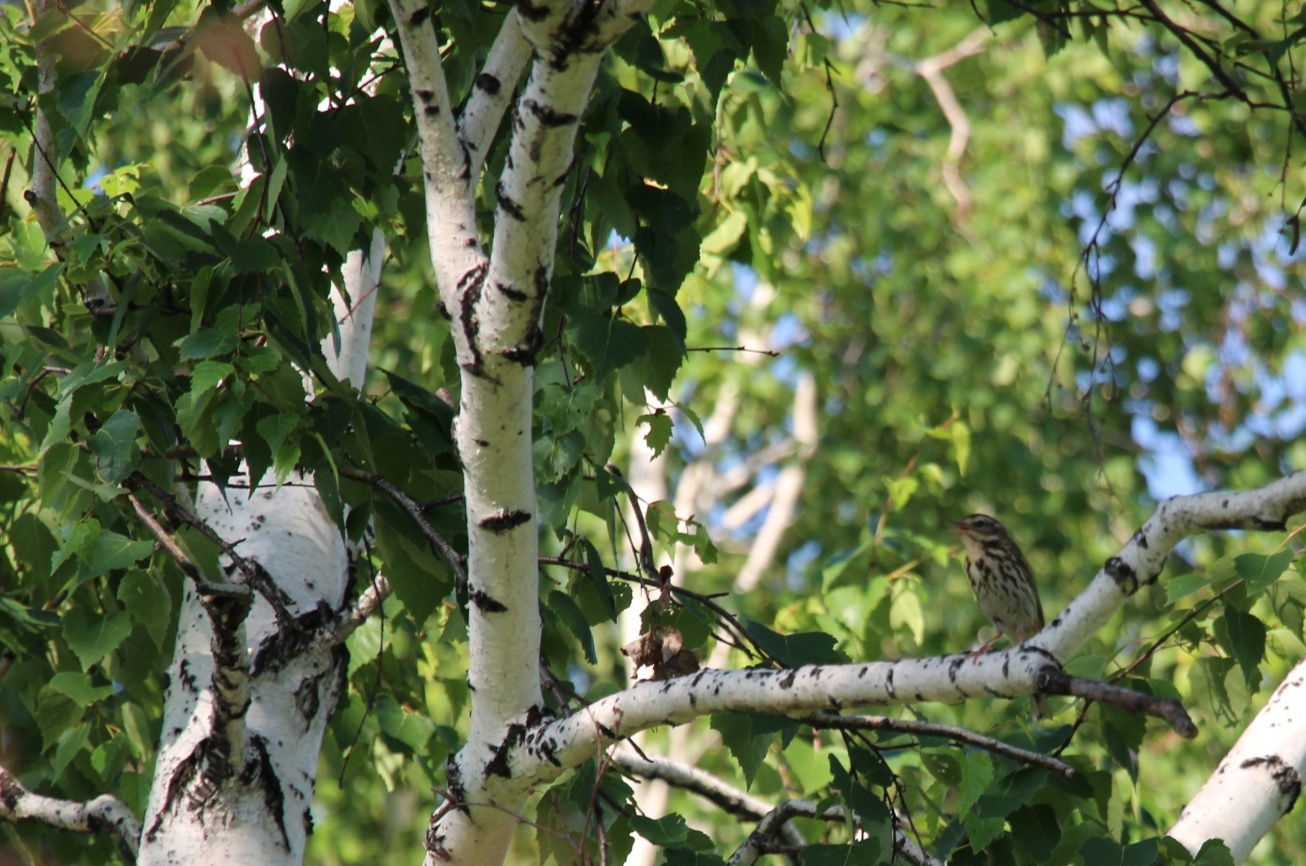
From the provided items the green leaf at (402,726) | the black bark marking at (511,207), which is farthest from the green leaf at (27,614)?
the black bark marking at (511,207)

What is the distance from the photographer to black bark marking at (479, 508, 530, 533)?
205cm

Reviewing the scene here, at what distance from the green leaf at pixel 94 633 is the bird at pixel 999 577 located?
347 cm

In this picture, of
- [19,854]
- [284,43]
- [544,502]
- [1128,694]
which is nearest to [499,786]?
[544,502]

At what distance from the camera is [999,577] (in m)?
5.14

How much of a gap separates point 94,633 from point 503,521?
95 cm

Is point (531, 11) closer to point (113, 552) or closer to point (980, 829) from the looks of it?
point (113, 552)

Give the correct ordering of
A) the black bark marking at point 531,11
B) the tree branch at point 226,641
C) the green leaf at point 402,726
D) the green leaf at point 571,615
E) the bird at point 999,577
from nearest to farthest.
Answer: the black bark marking at point 531,11 → the tree branch at point 226,641 → the green leaf at point 571,615 → the green leaf at point 402,726 → the bird at point 999,577

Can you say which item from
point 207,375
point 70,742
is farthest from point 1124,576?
point 70,742

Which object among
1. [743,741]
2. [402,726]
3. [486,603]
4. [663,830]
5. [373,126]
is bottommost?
[663,830]

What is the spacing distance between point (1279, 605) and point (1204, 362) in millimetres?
9143

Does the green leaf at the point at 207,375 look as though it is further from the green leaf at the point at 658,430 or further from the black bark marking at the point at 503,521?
the green leaf at the point at 658,430

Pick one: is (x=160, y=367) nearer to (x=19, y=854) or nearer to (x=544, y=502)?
(x=544, y=502)

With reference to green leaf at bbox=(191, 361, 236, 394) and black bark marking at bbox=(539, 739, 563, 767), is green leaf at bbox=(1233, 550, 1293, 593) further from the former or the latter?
green leaf at bbox=(191, 361, 236, 394)

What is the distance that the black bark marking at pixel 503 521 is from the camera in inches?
80.7
